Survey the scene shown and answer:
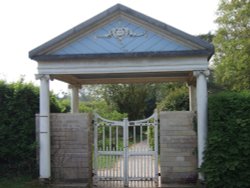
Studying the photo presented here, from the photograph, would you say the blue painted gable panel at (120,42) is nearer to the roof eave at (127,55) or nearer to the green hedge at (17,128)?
the roof eave at (127,55)

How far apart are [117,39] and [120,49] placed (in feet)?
1.03

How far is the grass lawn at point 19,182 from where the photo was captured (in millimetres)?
10597

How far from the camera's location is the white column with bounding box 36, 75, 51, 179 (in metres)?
10.9

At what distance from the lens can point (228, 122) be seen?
9.86m

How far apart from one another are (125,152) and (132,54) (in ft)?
9.46

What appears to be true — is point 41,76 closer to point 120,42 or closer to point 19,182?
point 120,42

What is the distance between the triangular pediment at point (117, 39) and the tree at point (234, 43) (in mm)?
16143

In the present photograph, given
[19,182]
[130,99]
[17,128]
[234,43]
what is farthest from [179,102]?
[130,99]

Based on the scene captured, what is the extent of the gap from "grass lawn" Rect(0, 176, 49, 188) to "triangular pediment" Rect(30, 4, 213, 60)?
3462 mm

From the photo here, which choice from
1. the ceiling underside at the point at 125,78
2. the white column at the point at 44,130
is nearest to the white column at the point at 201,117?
the ceiling underside at the point at 125,78

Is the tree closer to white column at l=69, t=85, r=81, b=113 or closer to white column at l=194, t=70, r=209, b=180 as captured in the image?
white column at l=69, t=85, r=81, b=113

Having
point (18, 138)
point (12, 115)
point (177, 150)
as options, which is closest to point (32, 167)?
point (18, 138)

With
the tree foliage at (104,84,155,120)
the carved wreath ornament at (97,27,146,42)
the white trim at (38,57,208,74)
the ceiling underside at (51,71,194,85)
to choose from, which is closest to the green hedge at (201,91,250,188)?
the white trim at (38,57,208,74)

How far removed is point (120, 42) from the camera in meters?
10.8
